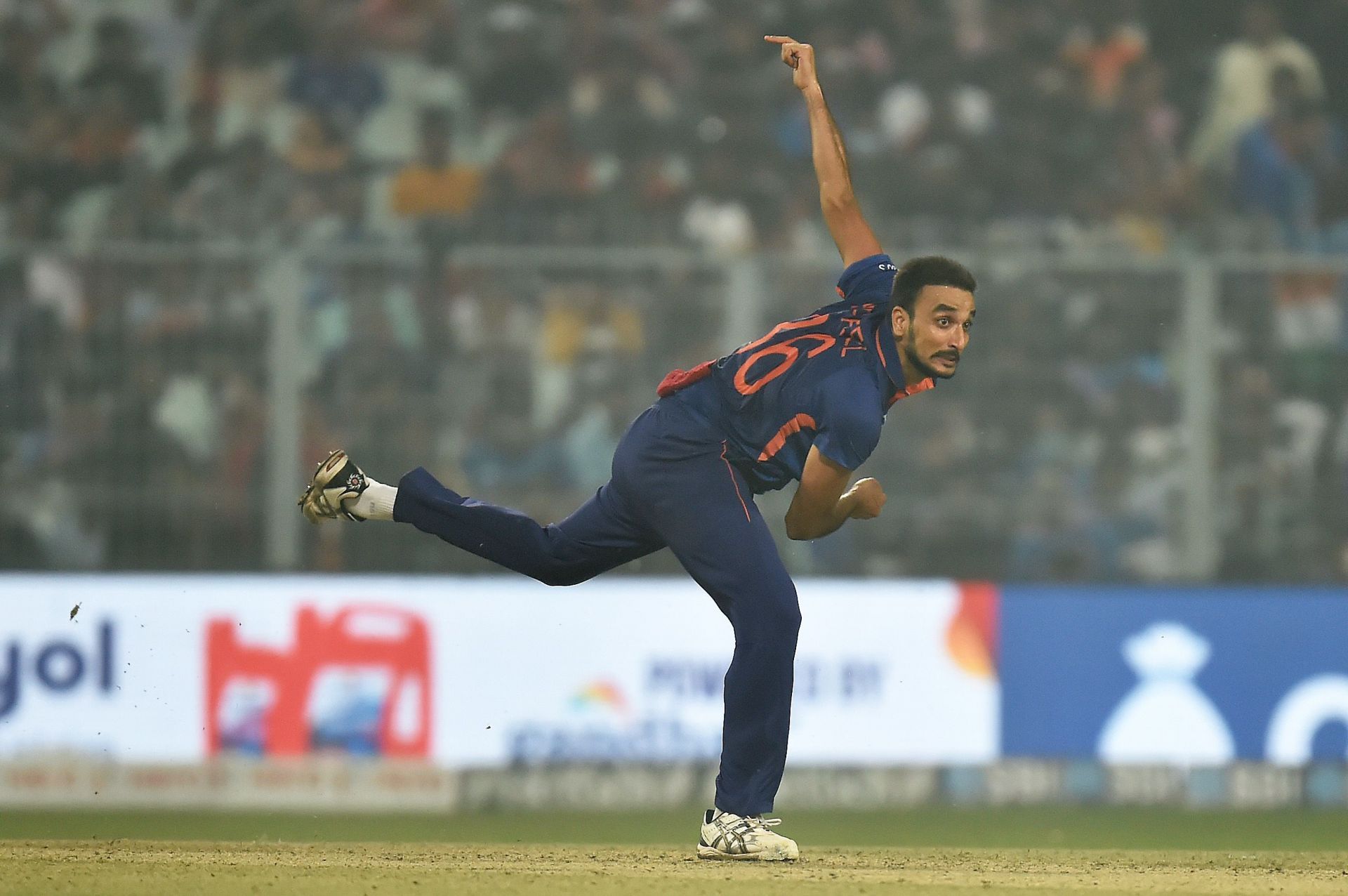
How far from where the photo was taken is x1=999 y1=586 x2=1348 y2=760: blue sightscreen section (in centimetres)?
1005

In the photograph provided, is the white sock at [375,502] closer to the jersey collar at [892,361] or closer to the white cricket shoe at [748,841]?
the white cricket shoe at [748,841]

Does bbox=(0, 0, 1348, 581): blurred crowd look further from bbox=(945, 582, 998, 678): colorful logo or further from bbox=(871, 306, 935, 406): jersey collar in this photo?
bbox=(871, 306, 935, 406): jersey collar

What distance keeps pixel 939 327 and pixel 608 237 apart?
461 cm

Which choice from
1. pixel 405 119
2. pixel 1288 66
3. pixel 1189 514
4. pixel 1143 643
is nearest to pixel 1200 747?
pixel 1143 643

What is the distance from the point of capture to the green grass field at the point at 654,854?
6.05 m

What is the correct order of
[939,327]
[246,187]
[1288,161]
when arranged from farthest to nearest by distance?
[1288,161]
[246,187]
[939,327]

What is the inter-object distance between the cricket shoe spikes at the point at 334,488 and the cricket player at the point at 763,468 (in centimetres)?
45

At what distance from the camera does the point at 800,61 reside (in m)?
7.01

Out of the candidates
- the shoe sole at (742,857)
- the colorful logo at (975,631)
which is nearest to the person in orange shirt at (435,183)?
the colorful logo at (975,631)

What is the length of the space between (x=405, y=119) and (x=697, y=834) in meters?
6.31

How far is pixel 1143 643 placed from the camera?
10.2 meters

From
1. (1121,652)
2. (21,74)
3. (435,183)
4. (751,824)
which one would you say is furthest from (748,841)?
(21,74)

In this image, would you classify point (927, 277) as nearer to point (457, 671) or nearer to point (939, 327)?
point (939, 327)

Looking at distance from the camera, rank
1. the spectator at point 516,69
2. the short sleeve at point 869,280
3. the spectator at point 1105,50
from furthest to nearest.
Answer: the spectator at point 1105,50, the spectator at point 516,69, the short sleeve at point 869,280
